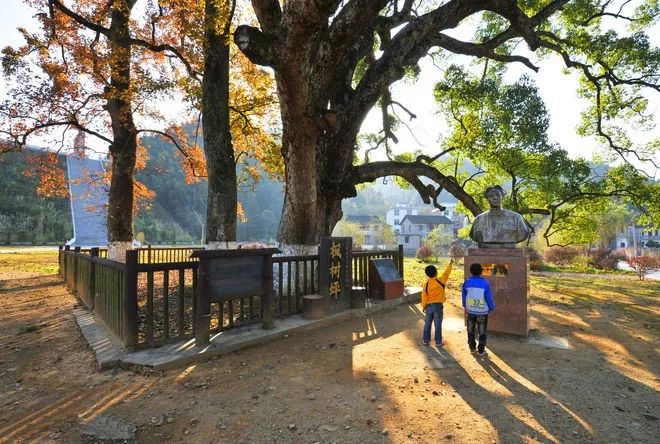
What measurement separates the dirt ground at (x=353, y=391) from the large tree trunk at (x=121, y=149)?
7.60 metres

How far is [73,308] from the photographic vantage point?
342 inches

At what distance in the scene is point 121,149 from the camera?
14.3 m

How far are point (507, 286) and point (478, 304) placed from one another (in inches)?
52.5

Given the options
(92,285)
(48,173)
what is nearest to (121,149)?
(48,173)

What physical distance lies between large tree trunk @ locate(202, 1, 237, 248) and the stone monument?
288 inches

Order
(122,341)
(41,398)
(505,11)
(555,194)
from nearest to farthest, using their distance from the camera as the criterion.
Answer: (41,398) < (122,341) < (505,11) < (555,194)

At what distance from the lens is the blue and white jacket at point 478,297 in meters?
5.43

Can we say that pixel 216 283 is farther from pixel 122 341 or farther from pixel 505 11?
pixel 505 11

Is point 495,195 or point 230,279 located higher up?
point 495,195

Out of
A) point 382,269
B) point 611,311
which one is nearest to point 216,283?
point 382,269

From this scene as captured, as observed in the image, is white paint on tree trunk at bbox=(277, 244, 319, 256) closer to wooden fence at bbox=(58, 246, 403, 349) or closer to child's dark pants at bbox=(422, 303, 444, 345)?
wooden fence at bbox=(58, 246, 403, 349)

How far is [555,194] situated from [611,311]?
17.5 feet

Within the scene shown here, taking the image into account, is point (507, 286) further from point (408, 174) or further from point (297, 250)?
point (408, 174)

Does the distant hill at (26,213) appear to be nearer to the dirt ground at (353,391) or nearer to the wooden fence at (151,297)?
the wooden fence at (151,297)
